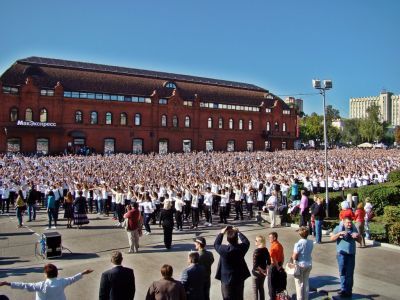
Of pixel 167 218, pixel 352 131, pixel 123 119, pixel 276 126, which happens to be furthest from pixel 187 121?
pixel 352 131

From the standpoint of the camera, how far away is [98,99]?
182 ft

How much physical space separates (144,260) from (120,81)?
51.1 metres

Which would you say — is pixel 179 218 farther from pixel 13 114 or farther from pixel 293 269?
pixel 13 114

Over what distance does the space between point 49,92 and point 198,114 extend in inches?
991

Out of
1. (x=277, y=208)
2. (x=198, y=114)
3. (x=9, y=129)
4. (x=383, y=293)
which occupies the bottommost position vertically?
(x=383, y=293)

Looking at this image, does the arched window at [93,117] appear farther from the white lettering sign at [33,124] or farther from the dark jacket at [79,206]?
the dark jacket at [79,206]

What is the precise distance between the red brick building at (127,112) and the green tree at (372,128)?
3418cm

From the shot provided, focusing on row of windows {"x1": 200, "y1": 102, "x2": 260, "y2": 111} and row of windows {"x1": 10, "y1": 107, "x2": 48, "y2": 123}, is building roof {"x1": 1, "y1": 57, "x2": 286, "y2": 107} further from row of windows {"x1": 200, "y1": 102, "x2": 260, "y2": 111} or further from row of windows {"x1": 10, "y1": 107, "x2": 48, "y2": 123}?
row of windows {"x1": 10, "y1": 107, "x2": 48, "y2": 123}

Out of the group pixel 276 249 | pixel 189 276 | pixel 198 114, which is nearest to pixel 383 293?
pixel 276 249

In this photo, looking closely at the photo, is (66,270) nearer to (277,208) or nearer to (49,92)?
(277,208)

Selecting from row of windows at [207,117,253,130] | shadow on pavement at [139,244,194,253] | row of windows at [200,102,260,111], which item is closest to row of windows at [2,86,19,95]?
row of windows at [200,102,260,111]

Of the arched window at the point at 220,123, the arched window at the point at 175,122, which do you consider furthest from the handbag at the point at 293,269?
the arched window at the point at 220,123

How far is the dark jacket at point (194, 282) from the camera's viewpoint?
6332mm

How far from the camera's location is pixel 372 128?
102938mm
